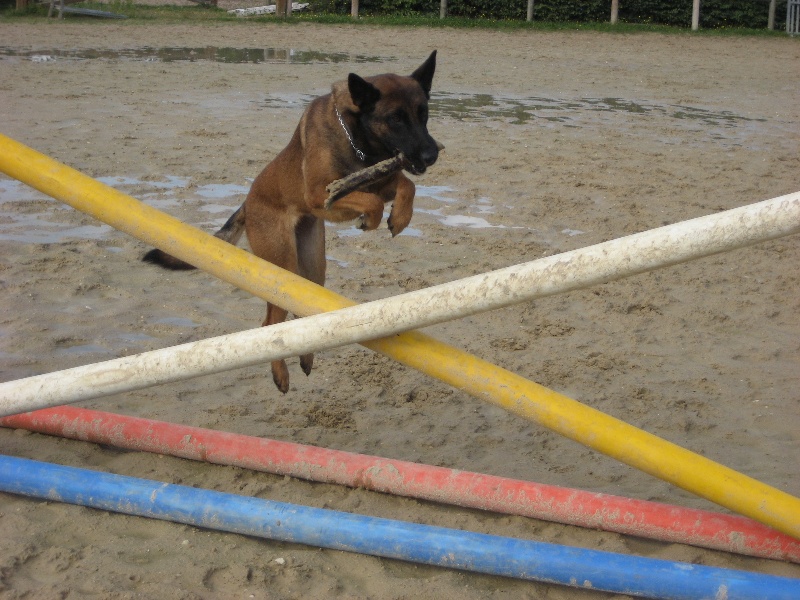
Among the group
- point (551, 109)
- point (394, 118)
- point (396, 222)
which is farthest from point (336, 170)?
point (551, 109)

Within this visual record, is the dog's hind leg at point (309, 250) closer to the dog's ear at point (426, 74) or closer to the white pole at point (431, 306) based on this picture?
the dog's ear at point (426, 74)

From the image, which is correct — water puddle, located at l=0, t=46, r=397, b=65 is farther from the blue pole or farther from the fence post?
the blue pole

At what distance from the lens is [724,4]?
2681 cm

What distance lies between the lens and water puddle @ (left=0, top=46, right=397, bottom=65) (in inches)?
667

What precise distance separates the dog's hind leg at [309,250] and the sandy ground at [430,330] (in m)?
0.62

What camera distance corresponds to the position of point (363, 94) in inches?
175

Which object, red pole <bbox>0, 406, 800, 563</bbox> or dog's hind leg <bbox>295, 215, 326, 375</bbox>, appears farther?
dog's hind leg <bbox>295, 215, 326, 375</bbox>

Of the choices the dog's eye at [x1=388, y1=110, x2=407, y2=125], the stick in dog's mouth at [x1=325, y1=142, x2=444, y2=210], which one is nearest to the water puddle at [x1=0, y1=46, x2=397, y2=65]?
the dog's eye at [x1=388, y1=110, x2=407, y2=125]

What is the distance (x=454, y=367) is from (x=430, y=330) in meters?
3.13

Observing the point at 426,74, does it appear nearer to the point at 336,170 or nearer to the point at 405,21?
the point at 336,170

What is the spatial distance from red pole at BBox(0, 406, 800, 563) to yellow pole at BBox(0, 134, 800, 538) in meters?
0.47

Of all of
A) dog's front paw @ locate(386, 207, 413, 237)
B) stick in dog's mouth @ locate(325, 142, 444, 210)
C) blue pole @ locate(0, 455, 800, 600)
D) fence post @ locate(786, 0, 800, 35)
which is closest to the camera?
blue pole @ locate(0, 455, 800, 600)

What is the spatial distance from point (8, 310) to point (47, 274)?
0.65 meters

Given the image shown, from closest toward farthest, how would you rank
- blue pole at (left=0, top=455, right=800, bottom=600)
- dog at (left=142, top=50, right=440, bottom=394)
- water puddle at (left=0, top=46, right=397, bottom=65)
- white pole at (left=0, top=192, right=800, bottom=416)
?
1. white pole at (left=0, top=192, right=800, bottom=416)
2. blue pole at (left=0, top=455, right=800, bottom=600)
3. dog at (left=142, top=50, right=440, bottom=394)
4. water puddle at (left=0, top=46, right=397, bottom=65)
